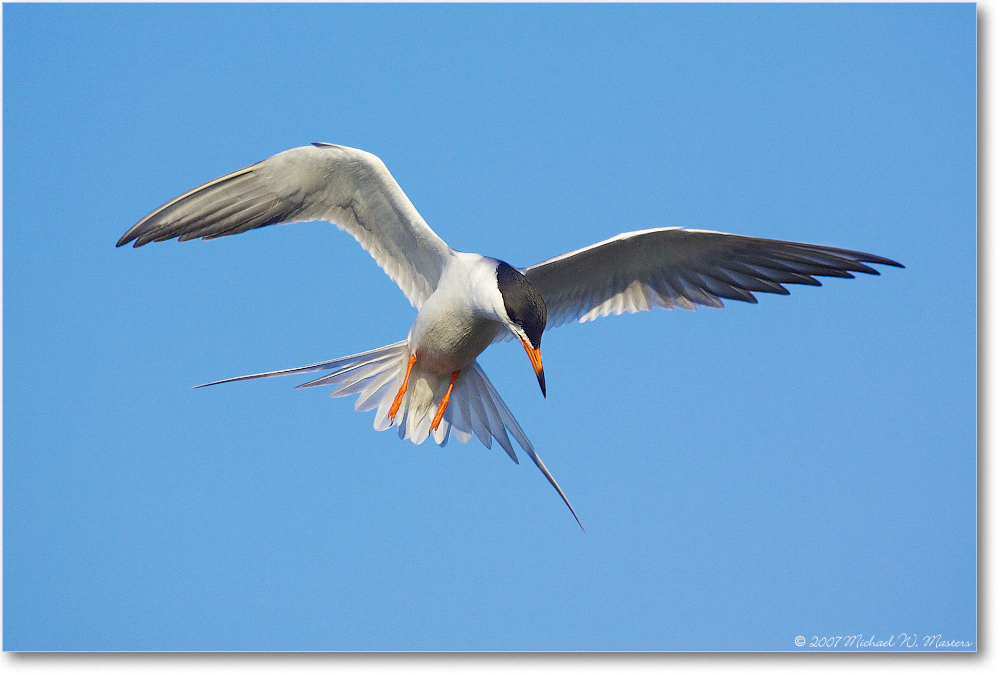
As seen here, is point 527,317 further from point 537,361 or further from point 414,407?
point 414,407

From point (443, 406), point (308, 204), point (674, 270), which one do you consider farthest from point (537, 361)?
point (308, 204)

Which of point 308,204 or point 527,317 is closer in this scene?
point 527,317

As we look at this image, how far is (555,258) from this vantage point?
12.8 feet

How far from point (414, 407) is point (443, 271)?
0.72 meters

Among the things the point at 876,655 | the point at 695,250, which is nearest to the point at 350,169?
the point at 695,250

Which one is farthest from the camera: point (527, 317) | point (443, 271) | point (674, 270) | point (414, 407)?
point (414, 407)

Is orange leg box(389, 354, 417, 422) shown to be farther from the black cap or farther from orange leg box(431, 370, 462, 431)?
the black cap

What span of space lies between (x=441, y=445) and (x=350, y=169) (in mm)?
1318

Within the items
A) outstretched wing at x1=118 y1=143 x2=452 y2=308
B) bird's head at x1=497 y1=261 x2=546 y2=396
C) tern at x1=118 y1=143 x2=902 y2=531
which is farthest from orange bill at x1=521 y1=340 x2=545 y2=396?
outstretched wing at x1=118 y1=143 x2=452 y2=308

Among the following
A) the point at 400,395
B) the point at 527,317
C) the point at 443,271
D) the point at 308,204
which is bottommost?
the point at 400,395

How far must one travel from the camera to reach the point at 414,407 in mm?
4469

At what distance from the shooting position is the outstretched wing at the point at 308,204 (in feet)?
12.9

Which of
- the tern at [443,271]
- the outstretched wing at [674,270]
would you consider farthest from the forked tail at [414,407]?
the outstretched wing at [674,270]

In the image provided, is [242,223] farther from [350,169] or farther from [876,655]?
[876,655]
